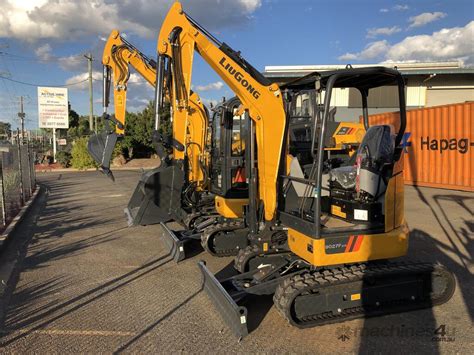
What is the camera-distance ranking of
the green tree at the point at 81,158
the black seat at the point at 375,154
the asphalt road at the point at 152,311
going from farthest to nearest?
the green tree at the point at 81,158, the black seat at the point at 375,154, the asphalt road at the point at 152,311

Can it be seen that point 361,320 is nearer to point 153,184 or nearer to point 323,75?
point 323,75

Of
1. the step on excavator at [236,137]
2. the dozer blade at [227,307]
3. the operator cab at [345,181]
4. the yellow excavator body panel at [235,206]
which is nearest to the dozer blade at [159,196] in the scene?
the step on excavator at [236,137]

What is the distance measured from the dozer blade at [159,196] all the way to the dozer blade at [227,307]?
3145 mm

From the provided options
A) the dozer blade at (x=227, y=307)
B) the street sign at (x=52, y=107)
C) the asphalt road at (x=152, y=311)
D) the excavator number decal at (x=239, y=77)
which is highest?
the street sign at (x=52, y=107)

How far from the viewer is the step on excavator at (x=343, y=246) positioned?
14.4 ft

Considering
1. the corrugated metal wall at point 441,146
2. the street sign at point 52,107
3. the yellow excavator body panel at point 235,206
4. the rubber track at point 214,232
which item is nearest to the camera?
the rubber track at point 214,232

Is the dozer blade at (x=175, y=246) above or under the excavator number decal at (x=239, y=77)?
under

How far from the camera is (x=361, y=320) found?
4566mm

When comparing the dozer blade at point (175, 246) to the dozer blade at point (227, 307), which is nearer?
the dozer blade at point (227, 307)

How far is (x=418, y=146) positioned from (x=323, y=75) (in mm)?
14180

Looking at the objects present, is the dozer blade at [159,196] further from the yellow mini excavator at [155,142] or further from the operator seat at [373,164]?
the operator seat at [373,164]

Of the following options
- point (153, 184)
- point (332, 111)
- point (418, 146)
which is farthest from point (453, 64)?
point (153, 184)

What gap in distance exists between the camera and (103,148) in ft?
29.7

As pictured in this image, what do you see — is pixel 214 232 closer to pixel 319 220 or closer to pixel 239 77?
pixel 239 77
